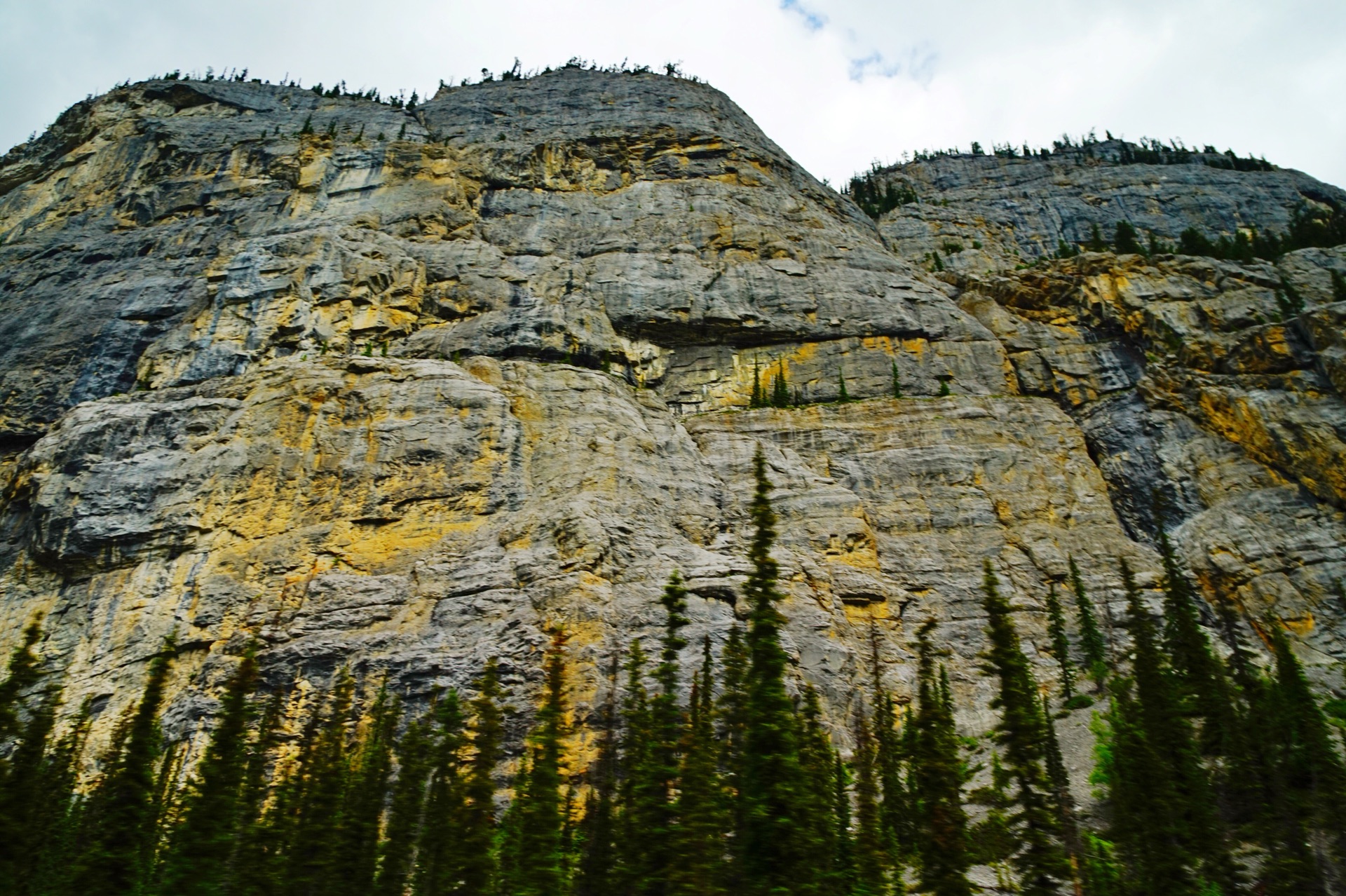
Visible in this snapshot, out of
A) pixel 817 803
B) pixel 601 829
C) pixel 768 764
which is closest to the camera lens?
pixel 768 764

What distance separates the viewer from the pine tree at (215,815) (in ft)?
92.1

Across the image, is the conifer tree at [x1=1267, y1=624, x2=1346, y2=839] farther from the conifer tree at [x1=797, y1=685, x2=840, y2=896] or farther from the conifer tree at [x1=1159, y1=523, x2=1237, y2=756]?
the conifer tree at [x1=797, y1=685, x2=840, y2=896]

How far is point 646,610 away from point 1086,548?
94.8 ft

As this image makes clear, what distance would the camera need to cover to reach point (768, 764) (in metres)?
24.7

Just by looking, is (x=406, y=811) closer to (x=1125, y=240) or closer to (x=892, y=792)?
(x=892, y=792)

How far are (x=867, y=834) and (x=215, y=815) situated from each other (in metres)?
22.3

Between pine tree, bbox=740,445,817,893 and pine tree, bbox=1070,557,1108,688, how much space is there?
32.2 metres

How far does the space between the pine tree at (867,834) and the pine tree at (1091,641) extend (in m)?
16.0

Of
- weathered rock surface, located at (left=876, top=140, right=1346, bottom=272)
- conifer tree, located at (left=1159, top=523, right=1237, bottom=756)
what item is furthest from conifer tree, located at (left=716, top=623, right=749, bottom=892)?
weathered rock surface, located at (left=876, top=140, right=1346, bottom=272)

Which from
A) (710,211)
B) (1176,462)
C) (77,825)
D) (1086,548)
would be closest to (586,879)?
(77,825)

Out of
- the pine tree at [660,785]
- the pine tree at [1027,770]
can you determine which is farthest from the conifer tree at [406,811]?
the pine tree at [1027,770]

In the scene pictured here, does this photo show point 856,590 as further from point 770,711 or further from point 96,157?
point 96,157

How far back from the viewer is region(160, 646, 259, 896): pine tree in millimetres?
28062

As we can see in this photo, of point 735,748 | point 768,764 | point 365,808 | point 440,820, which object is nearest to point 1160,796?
point 735,748
